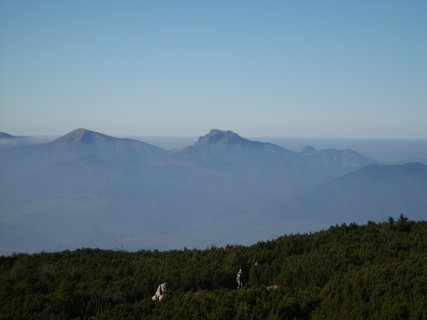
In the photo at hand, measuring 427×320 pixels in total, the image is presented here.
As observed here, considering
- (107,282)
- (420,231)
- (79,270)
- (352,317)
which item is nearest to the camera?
(352,317)

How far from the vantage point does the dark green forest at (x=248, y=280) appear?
22.0 metres

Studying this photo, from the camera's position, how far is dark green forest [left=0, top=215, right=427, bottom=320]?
22.0 metres

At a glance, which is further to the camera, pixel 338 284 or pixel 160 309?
pixel 338 284

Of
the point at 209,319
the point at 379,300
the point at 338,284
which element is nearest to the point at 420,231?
the point at 338,284

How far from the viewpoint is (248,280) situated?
32406 millimetres

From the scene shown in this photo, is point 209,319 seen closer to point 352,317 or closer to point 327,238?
point 352,317

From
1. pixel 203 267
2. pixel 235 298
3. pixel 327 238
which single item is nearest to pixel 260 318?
pixel 235 298

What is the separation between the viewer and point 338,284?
86.0ft

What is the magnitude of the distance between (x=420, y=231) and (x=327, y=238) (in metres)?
8.40

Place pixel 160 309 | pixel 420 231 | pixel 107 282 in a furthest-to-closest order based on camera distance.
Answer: pixel 420 231 < pixel 107 282 < pixel 160 309

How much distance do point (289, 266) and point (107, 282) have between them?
1296 centimetres

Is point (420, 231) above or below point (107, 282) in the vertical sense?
above

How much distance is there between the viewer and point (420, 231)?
1622 inches

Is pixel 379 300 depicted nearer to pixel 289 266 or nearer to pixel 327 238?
pixel 289 266
